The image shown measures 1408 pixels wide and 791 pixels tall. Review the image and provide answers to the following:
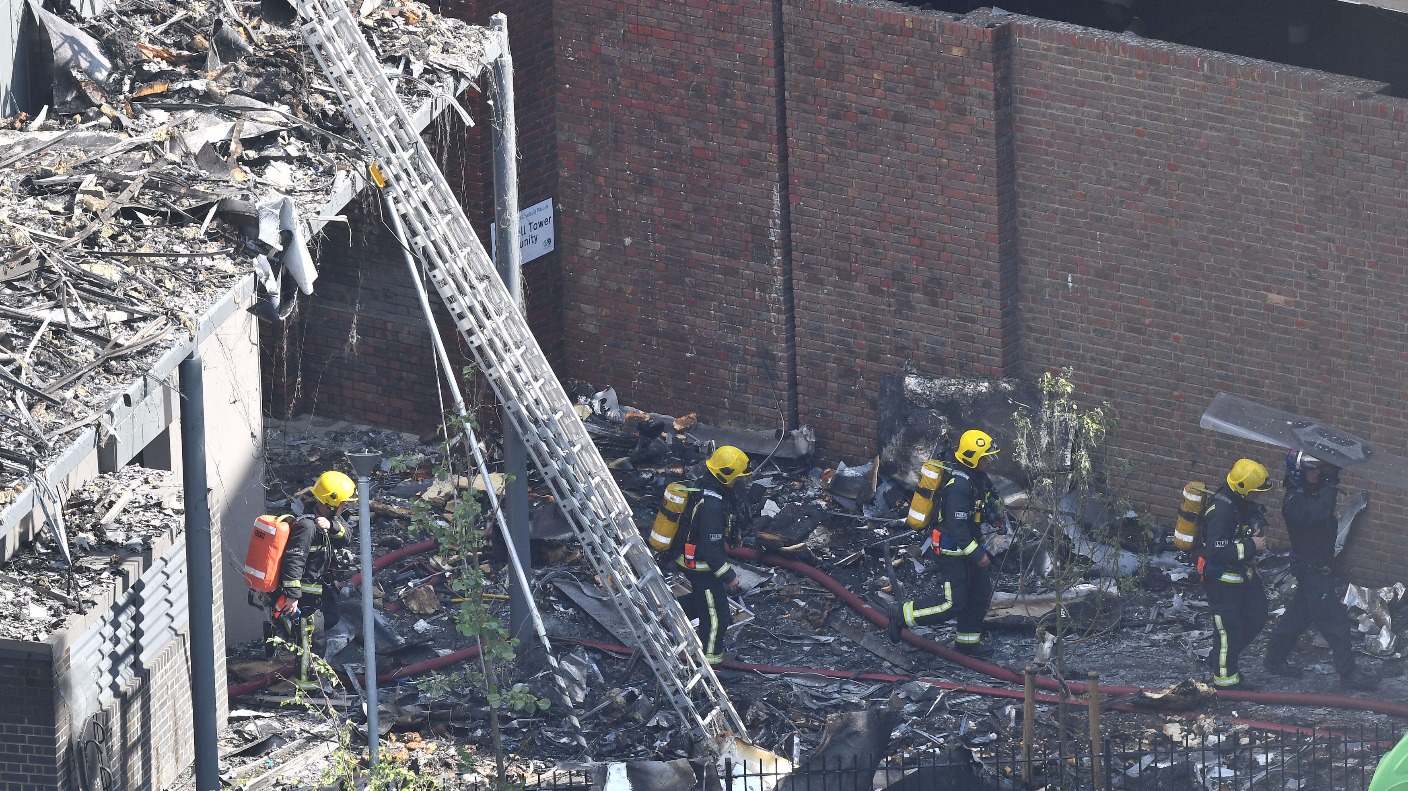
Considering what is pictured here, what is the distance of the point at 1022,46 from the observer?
16.2 m

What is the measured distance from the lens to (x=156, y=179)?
1313cm

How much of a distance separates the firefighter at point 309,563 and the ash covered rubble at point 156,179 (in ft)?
6.00

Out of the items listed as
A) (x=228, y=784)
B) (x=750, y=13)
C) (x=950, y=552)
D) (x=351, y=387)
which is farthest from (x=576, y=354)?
(x=228, y=784)

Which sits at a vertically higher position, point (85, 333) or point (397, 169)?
point (397, 169)

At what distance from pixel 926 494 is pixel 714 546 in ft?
4.99

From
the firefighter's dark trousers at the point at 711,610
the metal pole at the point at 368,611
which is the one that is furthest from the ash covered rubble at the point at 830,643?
the metal pole at the point at 368,611

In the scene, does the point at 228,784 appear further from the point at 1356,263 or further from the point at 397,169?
the point at 1356,263

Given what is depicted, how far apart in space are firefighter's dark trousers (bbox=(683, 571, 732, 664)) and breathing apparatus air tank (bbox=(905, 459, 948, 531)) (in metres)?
1.40

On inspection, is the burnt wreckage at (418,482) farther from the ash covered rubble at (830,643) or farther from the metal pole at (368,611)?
the metal pole at (368,611)

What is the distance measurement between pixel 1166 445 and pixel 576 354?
4.90m

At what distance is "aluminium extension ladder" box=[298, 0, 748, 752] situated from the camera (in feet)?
45.6

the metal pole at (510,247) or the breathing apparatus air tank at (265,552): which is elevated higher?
the metal pole at (510,247)

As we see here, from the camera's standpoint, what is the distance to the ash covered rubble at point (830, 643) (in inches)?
547

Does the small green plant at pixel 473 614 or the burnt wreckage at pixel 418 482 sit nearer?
the burnt wreckage at pixel 418 482
